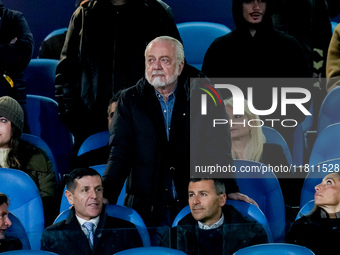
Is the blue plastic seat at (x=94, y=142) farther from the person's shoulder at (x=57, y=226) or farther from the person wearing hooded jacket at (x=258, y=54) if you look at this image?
the person's shoulder at (x=57, y=226)

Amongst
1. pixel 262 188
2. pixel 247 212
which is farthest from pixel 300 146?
pixel 247 212

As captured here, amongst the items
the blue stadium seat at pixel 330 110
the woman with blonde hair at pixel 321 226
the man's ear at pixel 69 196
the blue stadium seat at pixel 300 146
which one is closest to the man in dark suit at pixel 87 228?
the man's ear at pixel 69 196

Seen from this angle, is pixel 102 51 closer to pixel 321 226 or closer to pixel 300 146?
pixel 300 146

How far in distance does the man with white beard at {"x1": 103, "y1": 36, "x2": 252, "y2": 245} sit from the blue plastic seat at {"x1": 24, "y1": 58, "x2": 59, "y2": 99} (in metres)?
1.21

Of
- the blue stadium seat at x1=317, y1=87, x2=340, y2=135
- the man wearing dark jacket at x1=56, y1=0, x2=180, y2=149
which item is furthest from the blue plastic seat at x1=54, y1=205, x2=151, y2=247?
the blue stadium seat at x1=317, y1=87, x2=340, y2=135

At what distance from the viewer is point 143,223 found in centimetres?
279

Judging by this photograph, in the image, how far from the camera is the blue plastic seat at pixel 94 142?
358cm

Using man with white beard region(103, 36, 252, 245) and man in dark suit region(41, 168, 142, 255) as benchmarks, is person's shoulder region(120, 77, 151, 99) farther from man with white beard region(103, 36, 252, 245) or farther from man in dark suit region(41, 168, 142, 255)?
man in dark suit region(41, 168, 142, 255)

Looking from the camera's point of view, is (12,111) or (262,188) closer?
(262,188)

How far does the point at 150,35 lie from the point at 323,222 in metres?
1.45

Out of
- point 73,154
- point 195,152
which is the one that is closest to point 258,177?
point 195,152

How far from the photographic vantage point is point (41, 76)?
4.23 m

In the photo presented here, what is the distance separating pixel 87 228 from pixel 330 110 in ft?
4.87

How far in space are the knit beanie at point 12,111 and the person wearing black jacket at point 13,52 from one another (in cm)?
24
